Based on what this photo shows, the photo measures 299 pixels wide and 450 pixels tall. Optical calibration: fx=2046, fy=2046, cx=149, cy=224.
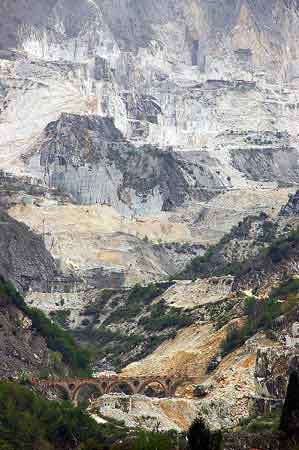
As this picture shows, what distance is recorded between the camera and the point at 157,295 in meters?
163

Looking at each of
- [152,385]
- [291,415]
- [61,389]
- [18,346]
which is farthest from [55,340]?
[291,415]

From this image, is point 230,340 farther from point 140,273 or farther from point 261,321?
point 140,273

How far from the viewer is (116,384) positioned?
118750 mm

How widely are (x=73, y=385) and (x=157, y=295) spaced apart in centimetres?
4782

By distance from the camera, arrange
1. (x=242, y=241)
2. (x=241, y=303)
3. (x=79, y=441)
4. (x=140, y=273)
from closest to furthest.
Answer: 1. (x=79, y=441)
2. (x=241, y=303)
3. (x=242, y=241)
4. (x=140, y=273)

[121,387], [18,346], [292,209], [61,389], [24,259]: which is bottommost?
[24,259]

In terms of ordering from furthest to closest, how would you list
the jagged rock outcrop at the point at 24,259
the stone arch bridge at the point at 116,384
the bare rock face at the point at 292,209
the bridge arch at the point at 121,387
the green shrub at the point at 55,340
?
the bare rock face at the point at 292,209 → the jagged rock outcrop at the point at 24,259 → the green shrub at the point at 55,340 → the bridge arch at the point at 121,387 → the stone arch bridge at the point at 116,384

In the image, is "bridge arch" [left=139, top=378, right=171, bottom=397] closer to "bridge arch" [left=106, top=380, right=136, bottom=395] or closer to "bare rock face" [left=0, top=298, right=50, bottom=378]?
"bridge arch" [left=106, top=380, right=136, bottom=395]

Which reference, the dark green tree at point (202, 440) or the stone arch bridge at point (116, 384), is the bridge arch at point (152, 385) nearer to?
the stone arch bridge at point (116, 384)

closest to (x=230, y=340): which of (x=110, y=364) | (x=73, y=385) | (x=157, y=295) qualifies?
(x=73, y=385)

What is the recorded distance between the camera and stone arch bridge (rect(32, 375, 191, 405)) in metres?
115

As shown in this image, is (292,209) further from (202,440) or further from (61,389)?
(202,440)

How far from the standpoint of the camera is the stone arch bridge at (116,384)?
115250 millimetres

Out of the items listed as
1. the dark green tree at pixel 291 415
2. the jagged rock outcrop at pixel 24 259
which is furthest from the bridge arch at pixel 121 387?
the jagged rock outcrop at pixel 24 259
